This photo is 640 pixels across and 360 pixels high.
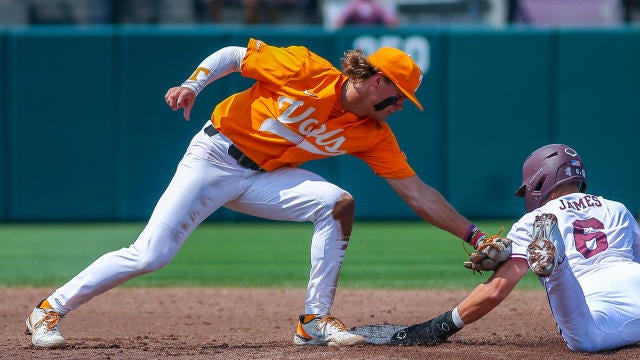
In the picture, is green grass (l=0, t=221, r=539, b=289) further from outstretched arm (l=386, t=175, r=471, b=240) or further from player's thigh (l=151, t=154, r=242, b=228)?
player's thigh (l=151, t=154, r=242, b=228)

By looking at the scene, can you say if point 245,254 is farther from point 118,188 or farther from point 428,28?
point 428,28

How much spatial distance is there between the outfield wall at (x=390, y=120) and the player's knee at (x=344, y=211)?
7516mm

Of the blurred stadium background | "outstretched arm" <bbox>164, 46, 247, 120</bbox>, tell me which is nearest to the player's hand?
"outstretched arm" <bbox>164, 46, 247, 120</bbox>

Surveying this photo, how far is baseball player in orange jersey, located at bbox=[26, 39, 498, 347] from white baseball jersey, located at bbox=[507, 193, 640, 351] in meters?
0.53

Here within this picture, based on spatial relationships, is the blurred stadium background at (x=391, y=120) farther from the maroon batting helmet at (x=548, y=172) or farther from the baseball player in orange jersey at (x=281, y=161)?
the maroon batting helmet at (x=548, y=172)

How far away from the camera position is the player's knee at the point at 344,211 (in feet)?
17.1

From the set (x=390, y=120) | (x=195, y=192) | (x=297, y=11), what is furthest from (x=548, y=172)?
(x=297, y=11)

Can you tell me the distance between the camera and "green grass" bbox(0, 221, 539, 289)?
27.6 feet

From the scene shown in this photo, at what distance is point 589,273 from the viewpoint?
16.1 ft

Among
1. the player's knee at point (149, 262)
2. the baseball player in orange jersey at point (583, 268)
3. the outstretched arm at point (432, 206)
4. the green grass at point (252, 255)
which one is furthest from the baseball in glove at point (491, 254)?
the green grass at point (252, 255)

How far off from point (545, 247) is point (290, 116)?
157cm

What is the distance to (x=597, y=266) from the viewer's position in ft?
16.0

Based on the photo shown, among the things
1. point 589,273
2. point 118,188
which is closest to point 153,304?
point 589,273

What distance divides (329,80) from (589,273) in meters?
1.66
